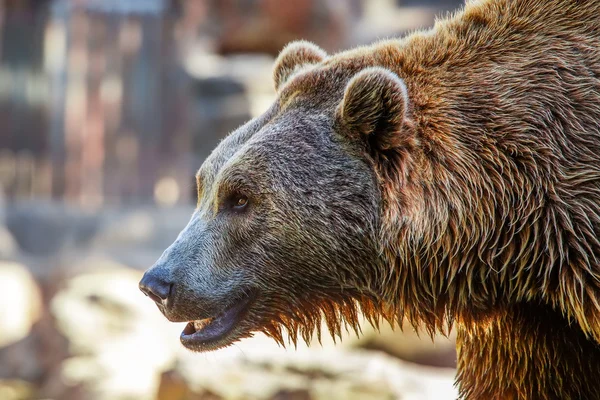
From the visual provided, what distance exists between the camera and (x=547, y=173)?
3.15m

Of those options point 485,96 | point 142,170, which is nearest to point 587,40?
point 485,96

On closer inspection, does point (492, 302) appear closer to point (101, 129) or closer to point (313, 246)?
point (313, 246)

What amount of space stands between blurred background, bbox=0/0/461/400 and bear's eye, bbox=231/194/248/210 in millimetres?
5019

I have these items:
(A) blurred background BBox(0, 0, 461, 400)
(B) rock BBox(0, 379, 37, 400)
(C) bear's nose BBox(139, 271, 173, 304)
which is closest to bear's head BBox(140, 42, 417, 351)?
(C) bear's nose BBox(139, 271, 173, 304)

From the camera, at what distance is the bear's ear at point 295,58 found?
4016 millimetres

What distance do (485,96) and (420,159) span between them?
1.25 feet

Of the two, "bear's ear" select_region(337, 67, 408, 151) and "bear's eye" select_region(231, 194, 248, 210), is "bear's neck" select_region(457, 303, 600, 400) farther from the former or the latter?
"bear's eye" select_region(231, 194, 248, 210)

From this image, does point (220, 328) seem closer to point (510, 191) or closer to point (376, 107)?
point (376, 107)

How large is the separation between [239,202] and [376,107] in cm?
71

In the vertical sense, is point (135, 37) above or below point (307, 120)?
above

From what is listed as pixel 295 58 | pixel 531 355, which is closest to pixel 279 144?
pixel 295 58

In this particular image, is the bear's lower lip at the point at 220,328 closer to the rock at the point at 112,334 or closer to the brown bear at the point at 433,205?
the brown bear at the point at 433,205

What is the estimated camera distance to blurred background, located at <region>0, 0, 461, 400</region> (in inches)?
353

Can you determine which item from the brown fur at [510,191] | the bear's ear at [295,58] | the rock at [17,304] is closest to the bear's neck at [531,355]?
the brown fur at [510,191]
